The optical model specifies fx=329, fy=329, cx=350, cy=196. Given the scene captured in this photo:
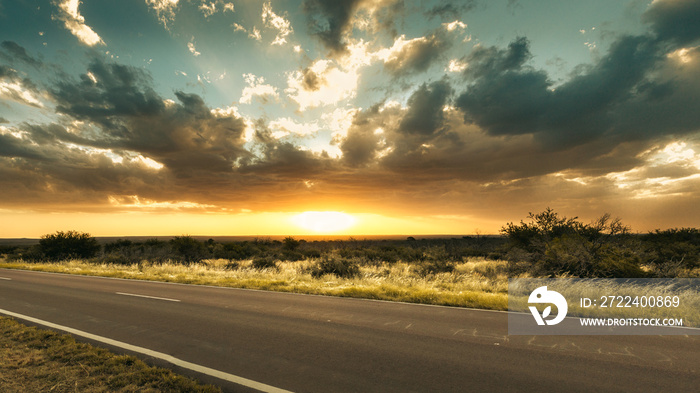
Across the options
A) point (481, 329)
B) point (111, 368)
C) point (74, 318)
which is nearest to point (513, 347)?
point (481, 329)

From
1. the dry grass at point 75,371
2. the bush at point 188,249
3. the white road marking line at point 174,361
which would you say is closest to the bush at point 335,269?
the white road marking line at point 174,361

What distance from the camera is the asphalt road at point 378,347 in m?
4.57

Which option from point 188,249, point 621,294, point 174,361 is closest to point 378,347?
point 174,361

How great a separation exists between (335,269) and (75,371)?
13.7 m

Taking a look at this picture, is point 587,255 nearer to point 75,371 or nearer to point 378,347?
point 378,347

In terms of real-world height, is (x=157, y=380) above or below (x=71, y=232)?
below

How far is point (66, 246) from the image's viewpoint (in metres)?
32.4

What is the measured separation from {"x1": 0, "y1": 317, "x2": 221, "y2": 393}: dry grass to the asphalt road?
1.88 feet

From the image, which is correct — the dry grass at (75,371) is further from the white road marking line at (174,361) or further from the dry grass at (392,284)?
the dry grass at (392,284)

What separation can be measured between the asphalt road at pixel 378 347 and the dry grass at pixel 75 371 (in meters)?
0.57

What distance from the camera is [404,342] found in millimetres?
6270

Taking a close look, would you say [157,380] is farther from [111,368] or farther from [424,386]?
[424,386]

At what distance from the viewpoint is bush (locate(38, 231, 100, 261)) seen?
31.6 m

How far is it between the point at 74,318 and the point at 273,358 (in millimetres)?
6349
